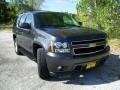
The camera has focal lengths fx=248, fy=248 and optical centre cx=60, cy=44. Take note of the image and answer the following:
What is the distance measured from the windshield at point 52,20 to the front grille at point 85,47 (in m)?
1.61

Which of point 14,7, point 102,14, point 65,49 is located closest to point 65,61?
point 65,49

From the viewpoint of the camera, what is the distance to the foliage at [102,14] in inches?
447

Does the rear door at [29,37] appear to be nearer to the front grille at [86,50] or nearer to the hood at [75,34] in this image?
the hood at [75,34]

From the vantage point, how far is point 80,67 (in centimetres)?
638

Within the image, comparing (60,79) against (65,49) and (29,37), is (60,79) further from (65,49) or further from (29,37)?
(29,37)

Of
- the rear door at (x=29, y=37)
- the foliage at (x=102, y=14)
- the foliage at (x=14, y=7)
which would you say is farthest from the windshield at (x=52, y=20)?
the foliage at (x=14, y=7)

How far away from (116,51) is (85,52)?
4.36m

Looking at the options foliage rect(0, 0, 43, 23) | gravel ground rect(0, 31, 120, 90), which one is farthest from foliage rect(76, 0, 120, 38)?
foliage rect(0, 0, 43, 23)

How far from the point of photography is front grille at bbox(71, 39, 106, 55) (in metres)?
6.16

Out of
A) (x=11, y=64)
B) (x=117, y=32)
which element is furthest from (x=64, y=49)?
(x=117, y=32)

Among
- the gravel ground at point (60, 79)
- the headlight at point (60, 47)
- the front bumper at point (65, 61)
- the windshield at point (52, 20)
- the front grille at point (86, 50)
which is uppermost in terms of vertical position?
the windshield at point (52, 20)

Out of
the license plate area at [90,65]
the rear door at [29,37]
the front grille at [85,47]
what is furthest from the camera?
the rear door at [29,37]

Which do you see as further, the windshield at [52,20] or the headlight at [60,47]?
the windshield at [52,20]

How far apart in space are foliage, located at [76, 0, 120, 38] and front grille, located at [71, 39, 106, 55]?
4.94 metres
